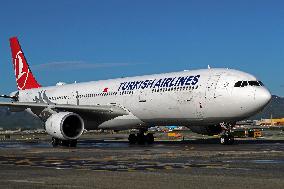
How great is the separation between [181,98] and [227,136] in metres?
3.57

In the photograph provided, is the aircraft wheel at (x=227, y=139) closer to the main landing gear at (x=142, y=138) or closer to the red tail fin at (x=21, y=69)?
the main landing gear at (x=142, y=138)

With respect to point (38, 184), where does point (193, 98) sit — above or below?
above

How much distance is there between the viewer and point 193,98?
32.2 metres

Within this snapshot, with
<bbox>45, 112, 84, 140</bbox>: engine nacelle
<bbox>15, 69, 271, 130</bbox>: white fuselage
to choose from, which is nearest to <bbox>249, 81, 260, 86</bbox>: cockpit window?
<bbox>15, 69, 271, 130</bbox>: white fuselage

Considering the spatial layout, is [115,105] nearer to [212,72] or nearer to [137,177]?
[212,72]

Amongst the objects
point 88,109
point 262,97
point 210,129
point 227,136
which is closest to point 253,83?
point 262,97

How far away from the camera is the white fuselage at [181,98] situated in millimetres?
31000

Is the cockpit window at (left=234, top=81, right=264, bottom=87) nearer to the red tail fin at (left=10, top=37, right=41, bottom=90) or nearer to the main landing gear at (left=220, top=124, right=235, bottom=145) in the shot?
the main landing gear at (left=220, top=124, right=235, bottom=145)

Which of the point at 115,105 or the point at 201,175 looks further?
the point at 115,105

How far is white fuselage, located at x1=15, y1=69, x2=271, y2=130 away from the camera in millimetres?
31000

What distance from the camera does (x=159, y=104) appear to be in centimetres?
3409

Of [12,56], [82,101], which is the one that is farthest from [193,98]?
[12,56]

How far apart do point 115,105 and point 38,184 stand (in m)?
25.4

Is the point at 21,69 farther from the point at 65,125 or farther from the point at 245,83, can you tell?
the point at 245,83
